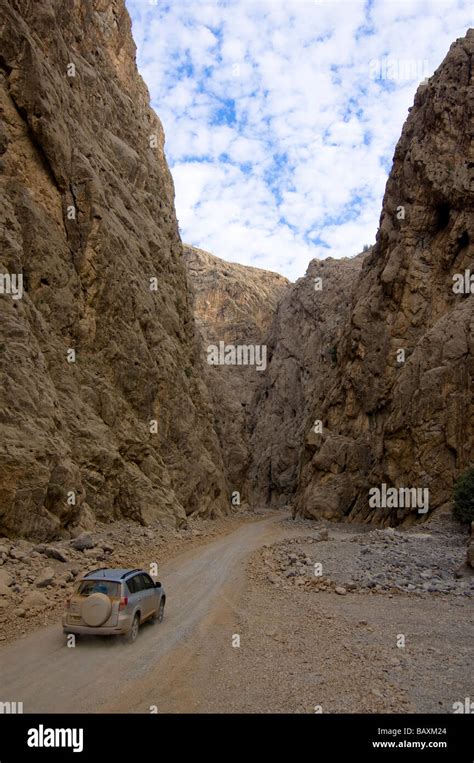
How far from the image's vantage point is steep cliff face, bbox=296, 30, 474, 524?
28453 mm

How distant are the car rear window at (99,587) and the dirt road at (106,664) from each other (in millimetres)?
742

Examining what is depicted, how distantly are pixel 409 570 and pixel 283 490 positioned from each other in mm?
48649

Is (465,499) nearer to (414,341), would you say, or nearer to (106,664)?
(414,341)

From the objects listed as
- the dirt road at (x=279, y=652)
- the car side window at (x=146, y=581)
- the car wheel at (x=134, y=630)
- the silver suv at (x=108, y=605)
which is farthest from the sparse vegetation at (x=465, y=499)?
the car wheel at (x=134, y=630)

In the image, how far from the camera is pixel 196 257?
9400cm

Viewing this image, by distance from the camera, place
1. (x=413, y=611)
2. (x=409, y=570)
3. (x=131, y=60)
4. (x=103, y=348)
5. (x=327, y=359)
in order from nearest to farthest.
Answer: (x=413, y=611) < (x=409, y=570) < (x=103, y=348) < (x=131, y=60) < (x=327, y=359)

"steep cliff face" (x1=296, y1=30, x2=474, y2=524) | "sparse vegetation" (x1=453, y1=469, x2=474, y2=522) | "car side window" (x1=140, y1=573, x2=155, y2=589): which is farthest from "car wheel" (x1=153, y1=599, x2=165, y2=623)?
"steep cliff face" (x1=296, y1=30, x2=474, y2=524)

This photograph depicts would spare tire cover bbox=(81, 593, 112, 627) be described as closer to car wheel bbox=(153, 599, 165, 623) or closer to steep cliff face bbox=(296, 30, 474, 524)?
car wheel bbox=(153, 599, 165, 623)

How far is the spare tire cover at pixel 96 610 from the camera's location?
8.27m

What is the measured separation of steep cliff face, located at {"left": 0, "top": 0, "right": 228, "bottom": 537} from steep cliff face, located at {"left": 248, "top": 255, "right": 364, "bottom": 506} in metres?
29.8

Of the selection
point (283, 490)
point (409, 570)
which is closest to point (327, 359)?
point (283, 490)
